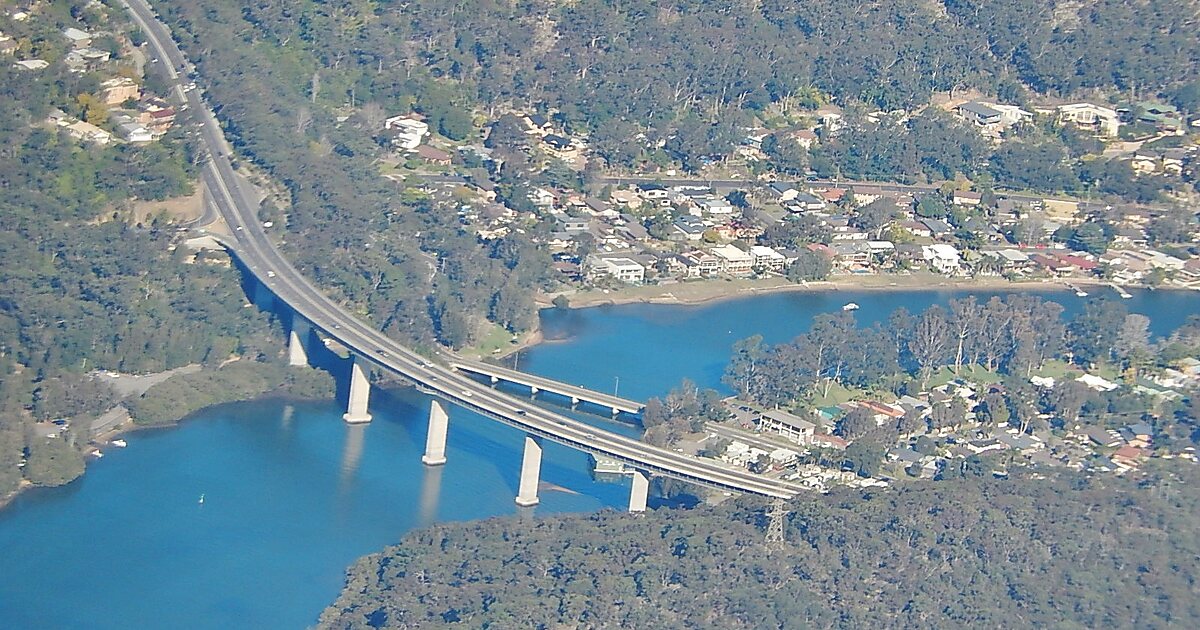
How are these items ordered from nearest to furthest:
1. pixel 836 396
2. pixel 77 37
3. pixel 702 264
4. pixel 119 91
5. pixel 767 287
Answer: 1. pixel 836 396
2. pixel 767 287
3. pixel 702 264
4. pixel 119 91
5. pixel 77 37

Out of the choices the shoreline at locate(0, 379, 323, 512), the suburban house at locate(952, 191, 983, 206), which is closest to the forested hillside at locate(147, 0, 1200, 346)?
the suburban house at locate(952, 191, 983, 206)

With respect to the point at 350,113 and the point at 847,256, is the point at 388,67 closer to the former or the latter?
the point at 350,113

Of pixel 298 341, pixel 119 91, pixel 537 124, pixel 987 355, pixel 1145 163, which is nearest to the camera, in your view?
pixel 298 341

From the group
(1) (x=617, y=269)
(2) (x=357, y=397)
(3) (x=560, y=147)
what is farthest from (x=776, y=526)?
(3) (x=560, y=147)

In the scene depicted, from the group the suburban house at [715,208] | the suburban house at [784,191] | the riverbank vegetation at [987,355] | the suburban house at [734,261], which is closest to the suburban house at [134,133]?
the suburban house at [734,261]

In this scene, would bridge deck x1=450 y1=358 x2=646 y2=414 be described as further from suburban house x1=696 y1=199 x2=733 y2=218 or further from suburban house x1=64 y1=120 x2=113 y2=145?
suburban house x1=696 y1=199 x2=733 y2=218

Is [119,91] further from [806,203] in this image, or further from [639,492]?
[639,492]
